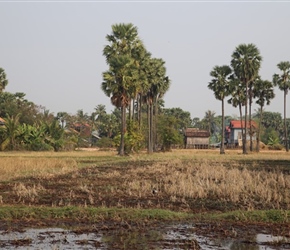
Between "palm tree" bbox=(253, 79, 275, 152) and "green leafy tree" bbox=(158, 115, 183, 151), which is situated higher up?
"palm tree" bbox=(253, 79, 275, 152)

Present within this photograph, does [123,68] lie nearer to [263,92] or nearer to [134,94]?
[134,94]

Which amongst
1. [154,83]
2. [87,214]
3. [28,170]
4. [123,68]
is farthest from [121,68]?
[87,214]

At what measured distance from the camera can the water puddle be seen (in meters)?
9.06

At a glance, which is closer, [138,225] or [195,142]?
[138,225]

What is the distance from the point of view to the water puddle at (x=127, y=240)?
357 inches

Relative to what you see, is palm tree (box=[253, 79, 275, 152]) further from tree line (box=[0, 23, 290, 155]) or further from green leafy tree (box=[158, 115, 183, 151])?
→ green leafy tree (box=[158, 115, 183, 151])

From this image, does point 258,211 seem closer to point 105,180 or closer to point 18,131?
point 105,180

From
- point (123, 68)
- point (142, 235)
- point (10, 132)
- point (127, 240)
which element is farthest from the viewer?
point (10, 132)

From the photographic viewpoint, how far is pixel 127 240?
9.58 metres

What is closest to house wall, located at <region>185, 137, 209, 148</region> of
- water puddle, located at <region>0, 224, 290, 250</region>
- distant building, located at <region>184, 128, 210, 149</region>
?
distant building, located at <region>184, 128, 210, 149</region>

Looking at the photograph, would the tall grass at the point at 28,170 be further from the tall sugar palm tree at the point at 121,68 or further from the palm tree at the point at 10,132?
the palm tree at the point at 10,132

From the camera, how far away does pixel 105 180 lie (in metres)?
22.8

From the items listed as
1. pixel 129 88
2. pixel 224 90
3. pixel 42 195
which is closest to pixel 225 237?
A: pixel 42 195

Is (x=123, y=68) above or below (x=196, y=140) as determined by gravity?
above
